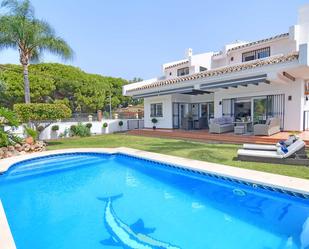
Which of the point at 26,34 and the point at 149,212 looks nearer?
the point at 149,212

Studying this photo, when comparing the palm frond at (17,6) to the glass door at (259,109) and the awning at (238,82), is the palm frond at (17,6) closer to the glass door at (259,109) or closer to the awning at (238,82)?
the awning at (238,82)

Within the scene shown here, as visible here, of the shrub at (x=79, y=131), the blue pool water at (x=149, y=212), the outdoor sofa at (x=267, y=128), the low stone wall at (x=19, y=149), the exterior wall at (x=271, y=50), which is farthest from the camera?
the shrub at (x=79, y=131)

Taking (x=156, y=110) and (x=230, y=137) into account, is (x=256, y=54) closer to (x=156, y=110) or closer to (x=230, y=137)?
(x=230, y=137)

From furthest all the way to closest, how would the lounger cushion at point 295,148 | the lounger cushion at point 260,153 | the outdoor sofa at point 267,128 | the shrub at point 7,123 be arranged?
1. the outdoor sofa at point 267,128
2. the shrub at point 7,123
3. the lounger cushion at point 260,153
4. the lounger cushion at point 295,148

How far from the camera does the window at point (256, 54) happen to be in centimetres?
2320

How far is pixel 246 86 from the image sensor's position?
64.8ft

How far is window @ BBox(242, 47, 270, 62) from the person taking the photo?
23203 millimetres

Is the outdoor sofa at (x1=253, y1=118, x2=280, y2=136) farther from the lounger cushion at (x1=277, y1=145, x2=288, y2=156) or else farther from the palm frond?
the palm frond

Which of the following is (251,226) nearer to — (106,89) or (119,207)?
(119,207)

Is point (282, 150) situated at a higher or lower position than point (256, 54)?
lower

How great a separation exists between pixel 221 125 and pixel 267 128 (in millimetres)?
3893

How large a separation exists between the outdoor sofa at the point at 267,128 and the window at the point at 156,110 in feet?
39.1

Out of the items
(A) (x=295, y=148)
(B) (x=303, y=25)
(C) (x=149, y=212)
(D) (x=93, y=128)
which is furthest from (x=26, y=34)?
(B) (x=303, y=25)

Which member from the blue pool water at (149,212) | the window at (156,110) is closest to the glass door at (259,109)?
the window at (156,110)
